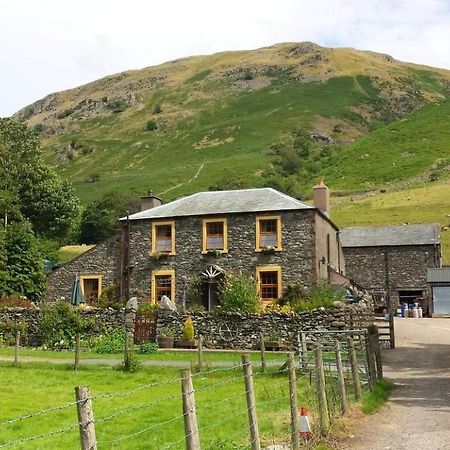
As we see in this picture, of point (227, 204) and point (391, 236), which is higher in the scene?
point (227, 204)

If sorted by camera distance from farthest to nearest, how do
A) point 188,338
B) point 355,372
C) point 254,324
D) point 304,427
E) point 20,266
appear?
point 20,266 → point 188,338 → point 254,324 → point 355,372 → point 304,427

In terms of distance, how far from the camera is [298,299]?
31562 millimetres

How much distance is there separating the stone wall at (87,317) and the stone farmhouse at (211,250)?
4840 millimetres

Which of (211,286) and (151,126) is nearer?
(211,286)

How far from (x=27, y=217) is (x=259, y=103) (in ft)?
459

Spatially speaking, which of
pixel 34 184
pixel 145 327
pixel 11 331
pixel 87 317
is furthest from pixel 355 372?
pixel 34 184

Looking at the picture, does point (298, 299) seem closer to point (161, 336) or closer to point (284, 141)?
point (161, 336)

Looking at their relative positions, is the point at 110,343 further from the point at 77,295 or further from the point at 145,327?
the point at 77,295

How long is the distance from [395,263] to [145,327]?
31941 millimetres

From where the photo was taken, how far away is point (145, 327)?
29391 millimetres

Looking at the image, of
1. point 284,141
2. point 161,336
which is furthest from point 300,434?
point 284,141

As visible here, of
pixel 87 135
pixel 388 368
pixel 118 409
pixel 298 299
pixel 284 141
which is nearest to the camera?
pixel 118 409

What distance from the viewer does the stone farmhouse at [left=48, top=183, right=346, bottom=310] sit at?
108 feet

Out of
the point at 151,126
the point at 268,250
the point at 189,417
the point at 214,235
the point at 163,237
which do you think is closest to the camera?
the point at 189,417
